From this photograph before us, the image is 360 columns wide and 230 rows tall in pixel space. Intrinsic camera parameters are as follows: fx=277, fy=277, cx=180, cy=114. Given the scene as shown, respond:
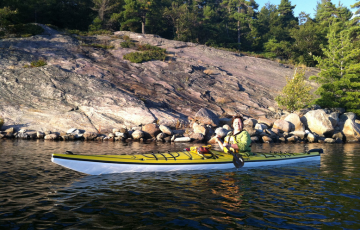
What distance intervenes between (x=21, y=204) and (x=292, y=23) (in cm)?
6987

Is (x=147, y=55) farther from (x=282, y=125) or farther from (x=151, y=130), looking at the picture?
(x=282, y=125)

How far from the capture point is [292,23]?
212 ft

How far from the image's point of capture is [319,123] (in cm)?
2162

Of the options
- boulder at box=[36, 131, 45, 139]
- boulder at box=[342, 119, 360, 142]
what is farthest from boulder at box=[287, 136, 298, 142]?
boulder at box=[36, 131, 45, 139]

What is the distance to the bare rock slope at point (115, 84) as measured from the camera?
20.8 meters

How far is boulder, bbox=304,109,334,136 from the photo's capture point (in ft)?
69.9

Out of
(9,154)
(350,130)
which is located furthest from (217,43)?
(9,154)

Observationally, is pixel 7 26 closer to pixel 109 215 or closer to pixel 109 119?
pixel 109 119

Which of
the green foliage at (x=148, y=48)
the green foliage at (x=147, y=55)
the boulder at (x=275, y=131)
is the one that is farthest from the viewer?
the green foliage at (x=148, y=48)

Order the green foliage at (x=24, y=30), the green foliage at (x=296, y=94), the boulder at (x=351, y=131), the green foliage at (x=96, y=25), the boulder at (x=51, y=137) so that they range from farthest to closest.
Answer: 1. the green foliage at (x=96, y=25)
2. the green foliage at (x=24, y=30)
3. the green foliage at (x=296, y=94)
4. the boulder at (x=351, y=131)
5. the boulder at (x=51, y=137)

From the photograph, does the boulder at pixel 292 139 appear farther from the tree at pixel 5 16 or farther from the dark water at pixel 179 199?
the tree at pixel 5 16

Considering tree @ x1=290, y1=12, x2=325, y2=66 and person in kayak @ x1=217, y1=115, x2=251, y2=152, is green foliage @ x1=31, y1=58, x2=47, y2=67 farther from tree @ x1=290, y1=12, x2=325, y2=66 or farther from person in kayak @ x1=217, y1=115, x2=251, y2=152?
tree @ x1=290, y1=12, x2=325, y2=66

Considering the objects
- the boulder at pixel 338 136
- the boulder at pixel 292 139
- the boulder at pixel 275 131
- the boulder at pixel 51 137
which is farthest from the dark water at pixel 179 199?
the boulder at pixel 338 136

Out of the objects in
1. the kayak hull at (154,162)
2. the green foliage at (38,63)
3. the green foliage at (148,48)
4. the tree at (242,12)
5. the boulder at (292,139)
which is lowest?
the kayak hull at (154,162)
